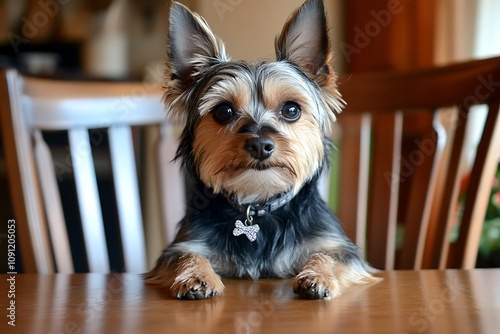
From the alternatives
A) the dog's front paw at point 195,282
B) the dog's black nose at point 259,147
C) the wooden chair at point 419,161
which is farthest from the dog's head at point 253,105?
the wooden chair at point 419,161

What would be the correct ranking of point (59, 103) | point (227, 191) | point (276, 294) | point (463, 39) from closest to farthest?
point (276, 294) → point (227, 191) → point (59, 103) → point (463, 39)

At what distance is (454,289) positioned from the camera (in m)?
1.23

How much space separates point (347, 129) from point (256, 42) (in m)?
0.42

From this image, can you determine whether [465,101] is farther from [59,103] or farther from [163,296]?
[59,103]

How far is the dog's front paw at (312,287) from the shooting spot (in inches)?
45.4

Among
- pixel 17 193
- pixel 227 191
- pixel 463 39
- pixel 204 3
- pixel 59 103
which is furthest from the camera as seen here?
pixel 204 3

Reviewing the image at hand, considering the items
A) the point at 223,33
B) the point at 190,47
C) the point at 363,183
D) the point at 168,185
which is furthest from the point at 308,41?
the point at 223,33

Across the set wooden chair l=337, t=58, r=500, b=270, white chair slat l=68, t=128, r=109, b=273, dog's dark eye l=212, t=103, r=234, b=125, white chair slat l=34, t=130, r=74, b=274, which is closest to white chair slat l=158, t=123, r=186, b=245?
white chair slat l=68, t=128, r=109, b=273

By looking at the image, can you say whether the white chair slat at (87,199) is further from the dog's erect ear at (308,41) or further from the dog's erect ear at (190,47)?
the dog's erect ear at (308,41)

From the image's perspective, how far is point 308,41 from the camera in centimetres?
130

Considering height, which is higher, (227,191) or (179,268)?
(227,191)

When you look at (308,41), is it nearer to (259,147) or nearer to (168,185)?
(259,147)

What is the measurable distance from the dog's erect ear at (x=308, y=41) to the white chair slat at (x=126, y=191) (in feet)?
2.76

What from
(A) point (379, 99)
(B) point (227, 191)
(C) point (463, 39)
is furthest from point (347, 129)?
(C) point (463, 39)
